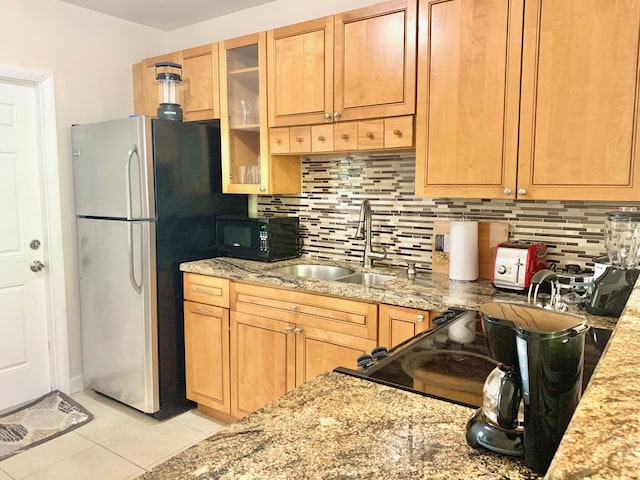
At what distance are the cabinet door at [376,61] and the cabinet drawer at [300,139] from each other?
22 cm

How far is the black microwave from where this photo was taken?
2973 mm

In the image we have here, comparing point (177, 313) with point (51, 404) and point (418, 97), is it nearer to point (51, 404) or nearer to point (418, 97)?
point (51, 404)

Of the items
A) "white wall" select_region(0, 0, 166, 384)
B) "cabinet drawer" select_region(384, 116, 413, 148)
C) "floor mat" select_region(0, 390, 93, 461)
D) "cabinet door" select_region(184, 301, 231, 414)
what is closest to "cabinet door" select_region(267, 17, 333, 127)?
"cabinet drawer" select_region(384, 116, 413, 148)

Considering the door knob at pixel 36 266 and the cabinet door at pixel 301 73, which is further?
the door knob at pixel 36 266

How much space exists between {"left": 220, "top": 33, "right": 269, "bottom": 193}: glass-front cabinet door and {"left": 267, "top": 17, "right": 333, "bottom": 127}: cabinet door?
0.10 meters

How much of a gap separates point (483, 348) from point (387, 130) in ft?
4.27

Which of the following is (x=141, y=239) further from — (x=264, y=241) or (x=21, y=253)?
(x=21, y=253)

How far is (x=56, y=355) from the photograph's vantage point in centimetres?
329

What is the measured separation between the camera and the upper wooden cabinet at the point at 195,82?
3.07 m

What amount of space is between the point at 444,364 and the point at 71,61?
316 centimetres

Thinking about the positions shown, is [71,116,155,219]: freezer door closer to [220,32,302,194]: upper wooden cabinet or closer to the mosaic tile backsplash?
[220,32,302,194]: upper wooden cabinet

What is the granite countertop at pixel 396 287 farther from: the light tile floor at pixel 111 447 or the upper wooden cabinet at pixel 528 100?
the light tile floor at pixel 111 447

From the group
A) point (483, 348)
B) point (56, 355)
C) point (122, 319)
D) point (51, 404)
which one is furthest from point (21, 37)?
point (483, 348)

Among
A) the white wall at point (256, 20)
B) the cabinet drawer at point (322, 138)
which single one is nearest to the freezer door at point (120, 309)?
the cabinet drawer at point (322, 138)
